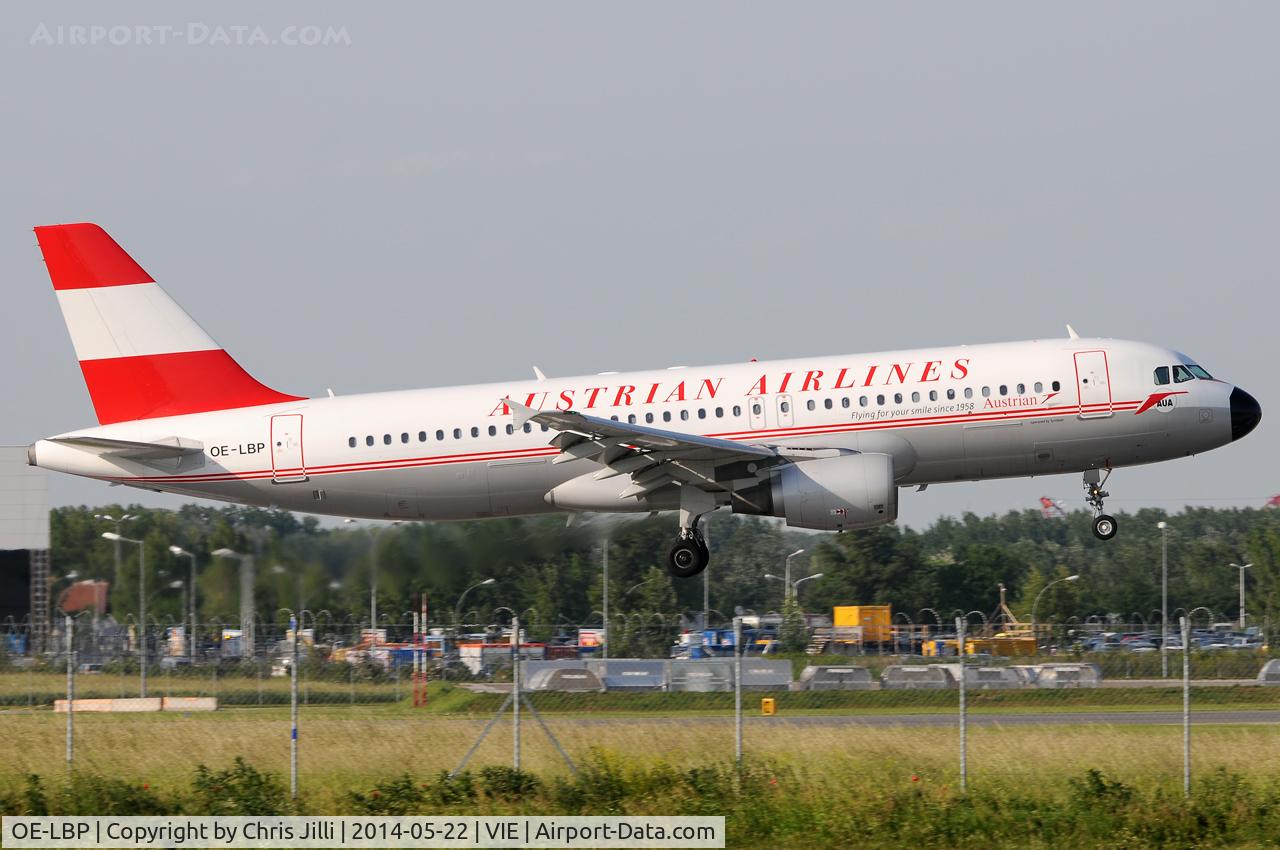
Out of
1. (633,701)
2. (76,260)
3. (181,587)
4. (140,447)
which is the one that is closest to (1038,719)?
(633,701)

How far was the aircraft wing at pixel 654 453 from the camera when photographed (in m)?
30.0

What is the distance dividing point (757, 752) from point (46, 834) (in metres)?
10.1

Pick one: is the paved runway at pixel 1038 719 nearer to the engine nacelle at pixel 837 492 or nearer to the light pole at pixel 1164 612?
the light pole at pixel 1164 612

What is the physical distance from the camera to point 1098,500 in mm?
33125

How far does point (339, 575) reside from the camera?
3553 cm

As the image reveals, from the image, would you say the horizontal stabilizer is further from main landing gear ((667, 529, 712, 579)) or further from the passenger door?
main landing gear ((667, 529, 712, 579))

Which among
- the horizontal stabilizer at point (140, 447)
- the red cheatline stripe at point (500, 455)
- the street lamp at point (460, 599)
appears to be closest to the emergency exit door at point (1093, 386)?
the red cheatline stripe at point (500, 455)

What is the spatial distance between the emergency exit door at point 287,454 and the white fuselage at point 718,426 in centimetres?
3

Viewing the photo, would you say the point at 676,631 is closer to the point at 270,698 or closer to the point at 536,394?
the point at 536,394

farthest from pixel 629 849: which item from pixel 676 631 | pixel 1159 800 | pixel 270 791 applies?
pixel 676 631

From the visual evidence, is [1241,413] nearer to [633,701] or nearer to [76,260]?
[633,701]

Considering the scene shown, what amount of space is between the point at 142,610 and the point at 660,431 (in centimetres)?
1590

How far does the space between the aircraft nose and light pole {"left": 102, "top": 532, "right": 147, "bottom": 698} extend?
2283 centimetres

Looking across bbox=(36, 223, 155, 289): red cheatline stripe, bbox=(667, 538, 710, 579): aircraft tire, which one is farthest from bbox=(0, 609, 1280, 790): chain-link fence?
bbox=(36, 223, 155, 289): red cheatline stripe
